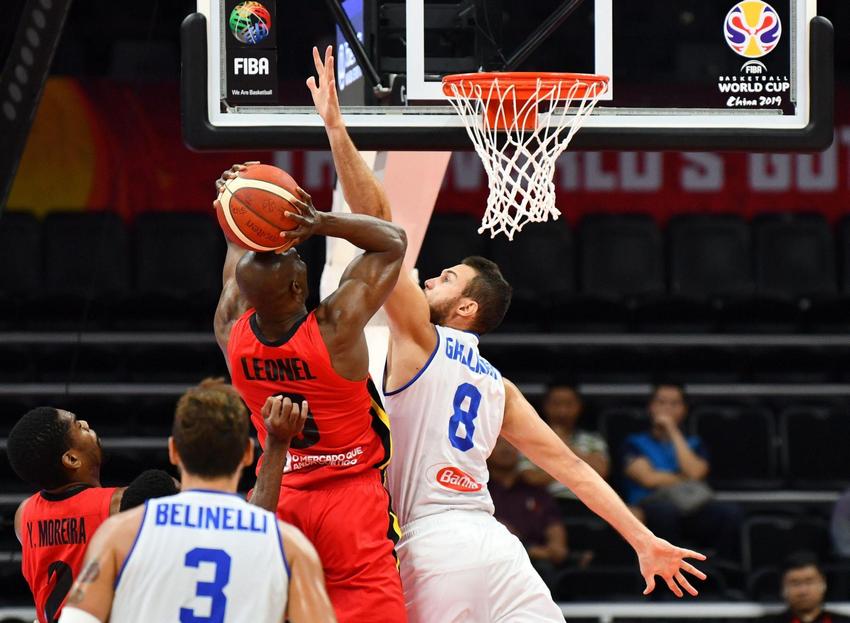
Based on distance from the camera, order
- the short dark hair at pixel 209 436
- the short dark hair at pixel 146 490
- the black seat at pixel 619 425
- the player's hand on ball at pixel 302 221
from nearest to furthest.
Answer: the short dark hair at pixel 209 436 → the player's hand on ball at pixel 302 221 → the short dark hair at pixel 146 490 → the black seat at pixel 619 425

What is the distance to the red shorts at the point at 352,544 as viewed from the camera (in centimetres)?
440

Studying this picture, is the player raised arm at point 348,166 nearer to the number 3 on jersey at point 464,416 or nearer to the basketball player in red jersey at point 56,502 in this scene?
the number 3 on jersey at point 464,416

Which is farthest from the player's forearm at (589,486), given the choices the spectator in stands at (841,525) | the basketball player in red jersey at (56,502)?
the spectator in stands at (841,525)

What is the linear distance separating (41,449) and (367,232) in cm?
126

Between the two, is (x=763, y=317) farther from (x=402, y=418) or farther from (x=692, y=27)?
(x=402, y=418)

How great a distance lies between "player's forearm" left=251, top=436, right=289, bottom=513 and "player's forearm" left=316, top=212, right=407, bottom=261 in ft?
2.14

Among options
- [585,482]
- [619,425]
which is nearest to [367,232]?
[585,482]

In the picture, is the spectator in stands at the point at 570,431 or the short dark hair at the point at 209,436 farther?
the spectator in stands at the point at 570,431

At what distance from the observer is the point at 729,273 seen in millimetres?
11039

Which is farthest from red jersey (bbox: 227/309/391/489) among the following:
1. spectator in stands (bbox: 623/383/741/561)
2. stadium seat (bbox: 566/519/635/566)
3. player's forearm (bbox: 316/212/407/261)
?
spectator in stands (bbox: 623/383/741/561)

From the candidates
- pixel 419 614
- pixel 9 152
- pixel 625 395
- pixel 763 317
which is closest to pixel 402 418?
pixel 419 614

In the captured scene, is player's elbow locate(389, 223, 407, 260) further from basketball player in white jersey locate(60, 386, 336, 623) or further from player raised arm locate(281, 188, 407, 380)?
basketball player in white jersey locate(60, 386, 336, 623)

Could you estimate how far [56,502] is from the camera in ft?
14.8

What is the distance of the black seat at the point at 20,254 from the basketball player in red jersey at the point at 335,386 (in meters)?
6.57
